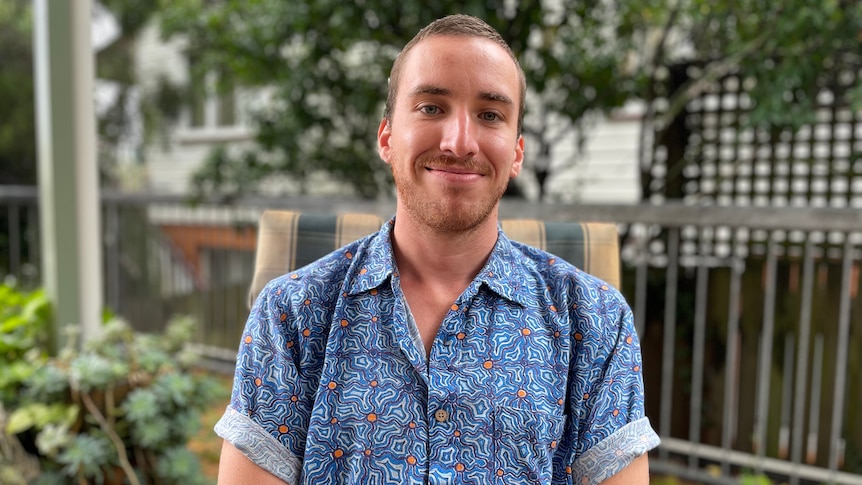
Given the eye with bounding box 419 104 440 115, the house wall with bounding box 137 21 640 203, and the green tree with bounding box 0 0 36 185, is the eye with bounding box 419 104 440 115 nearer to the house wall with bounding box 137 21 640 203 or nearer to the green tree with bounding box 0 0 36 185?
the house wall with bounding box 137 21 640 203

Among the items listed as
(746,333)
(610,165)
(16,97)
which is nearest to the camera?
(746,333)

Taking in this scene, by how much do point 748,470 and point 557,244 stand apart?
2.08m

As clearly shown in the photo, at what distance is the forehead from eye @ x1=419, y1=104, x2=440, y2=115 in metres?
0.04

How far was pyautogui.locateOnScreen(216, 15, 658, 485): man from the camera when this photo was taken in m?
1.16

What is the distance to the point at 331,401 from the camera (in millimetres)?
1178

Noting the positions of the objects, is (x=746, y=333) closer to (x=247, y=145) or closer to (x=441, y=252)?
(x=441, y=252)

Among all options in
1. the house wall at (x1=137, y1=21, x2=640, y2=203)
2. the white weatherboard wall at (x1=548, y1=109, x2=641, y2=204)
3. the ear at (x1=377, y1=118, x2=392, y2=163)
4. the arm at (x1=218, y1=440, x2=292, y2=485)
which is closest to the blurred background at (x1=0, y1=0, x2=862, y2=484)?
the house wall at (x1=137, y1=21, x2=640, y2=203)

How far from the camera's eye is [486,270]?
1.30 metres

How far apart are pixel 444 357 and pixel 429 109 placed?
1.49 ft

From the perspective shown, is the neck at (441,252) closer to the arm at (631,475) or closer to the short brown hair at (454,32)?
the short brown hair at (454,32)

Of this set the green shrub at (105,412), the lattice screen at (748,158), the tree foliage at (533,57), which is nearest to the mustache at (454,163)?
the green shrub at (105,412)

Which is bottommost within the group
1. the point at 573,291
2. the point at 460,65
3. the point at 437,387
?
the point at 437,387

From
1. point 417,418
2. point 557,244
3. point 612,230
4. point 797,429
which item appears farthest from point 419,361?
point 797,429

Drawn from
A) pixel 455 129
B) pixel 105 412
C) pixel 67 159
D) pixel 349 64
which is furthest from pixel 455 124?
pixel 349 64
